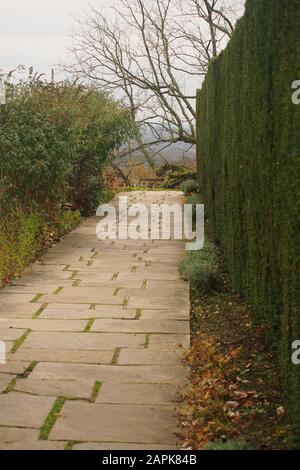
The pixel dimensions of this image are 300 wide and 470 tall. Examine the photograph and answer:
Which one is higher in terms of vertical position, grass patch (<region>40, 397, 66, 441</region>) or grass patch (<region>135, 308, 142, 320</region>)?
grass patch (<region>135, 308, 142, 320</region>)

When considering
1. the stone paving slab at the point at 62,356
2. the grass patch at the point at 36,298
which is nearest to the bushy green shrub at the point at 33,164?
the grass patch at the point at 36,298

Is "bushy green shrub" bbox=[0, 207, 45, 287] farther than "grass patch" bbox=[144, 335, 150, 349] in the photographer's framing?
Yes

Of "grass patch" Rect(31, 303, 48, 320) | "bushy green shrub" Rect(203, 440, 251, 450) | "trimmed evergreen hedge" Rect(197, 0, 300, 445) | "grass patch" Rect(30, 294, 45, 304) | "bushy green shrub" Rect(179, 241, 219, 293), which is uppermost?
"trimmed evergreen hedge" Rect(197, 0, 300, 445)

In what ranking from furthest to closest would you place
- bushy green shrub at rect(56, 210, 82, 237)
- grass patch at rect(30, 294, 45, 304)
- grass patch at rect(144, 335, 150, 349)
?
bushy green shrub at rect(56, 210, 82, 237) < grass patch at rect(30, 294, 45, 304) < grass patch at rect(144, 335, 150, 349)

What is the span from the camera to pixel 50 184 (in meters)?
8.56

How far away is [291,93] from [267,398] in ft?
5.70

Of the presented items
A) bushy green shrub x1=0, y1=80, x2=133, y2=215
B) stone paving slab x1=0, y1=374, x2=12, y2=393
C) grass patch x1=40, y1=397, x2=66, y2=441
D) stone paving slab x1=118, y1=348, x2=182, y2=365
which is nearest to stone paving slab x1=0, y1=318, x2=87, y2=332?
stone paving slab x1=118, y1=348, x2=182, y2=365

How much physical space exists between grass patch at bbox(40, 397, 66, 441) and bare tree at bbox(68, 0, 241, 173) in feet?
54.6

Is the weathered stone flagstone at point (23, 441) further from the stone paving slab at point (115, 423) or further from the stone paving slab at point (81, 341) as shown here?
the stone paving slab at point (81, 341)

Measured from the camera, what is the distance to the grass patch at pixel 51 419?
2.99m

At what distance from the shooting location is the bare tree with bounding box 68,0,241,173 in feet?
64.4

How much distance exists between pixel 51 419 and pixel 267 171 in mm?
2076

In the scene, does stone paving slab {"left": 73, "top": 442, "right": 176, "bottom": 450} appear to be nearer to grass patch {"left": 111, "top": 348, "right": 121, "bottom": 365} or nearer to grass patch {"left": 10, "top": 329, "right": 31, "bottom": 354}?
grass patch {"left": 111, "top": 348, "right": 121, "bottom": 365}

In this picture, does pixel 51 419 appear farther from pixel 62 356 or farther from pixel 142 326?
pixel 142 326
